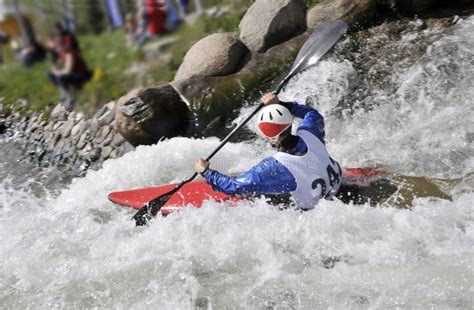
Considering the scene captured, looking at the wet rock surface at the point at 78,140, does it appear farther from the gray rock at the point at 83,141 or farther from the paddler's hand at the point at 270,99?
the paddler's hand at the point at 270,99

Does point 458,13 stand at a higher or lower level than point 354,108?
higher

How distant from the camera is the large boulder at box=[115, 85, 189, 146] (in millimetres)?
6193

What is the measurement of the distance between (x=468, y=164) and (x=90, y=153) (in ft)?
14.1

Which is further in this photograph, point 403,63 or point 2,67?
point 403,63

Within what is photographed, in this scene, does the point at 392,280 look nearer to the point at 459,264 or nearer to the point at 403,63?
the point at 459,264

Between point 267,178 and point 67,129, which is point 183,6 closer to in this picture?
point 267,178

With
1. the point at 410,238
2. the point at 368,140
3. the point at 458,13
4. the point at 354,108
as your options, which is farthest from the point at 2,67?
the point at 458,13

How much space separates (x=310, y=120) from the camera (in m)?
4.11

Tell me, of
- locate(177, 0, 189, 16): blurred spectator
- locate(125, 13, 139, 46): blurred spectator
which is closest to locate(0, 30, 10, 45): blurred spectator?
locate(125, 13, 139, 46): blurred spectator

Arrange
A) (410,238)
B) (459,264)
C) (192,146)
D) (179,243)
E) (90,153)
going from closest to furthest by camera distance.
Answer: (459,264)
(410,238)
(179,243)
(192,146)
(90,153)

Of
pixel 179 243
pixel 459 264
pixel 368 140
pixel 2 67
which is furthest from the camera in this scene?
pixel 368 140

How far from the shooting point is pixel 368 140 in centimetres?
555

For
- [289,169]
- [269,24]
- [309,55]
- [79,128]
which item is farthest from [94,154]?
[289,169]

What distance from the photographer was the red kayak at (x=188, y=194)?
4.32 meters
